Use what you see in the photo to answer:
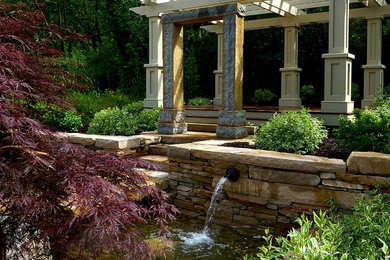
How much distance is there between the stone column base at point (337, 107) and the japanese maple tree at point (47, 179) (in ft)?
16.9

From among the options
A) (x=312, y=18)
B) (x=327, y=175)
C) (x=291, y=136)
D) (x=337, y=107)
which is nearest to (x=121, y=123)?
(x=291, y=136)

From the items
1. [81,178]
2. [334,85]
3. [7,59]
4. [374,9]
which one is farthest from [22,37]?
[374,9]

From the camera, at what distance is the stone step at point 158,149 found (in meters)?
6.63

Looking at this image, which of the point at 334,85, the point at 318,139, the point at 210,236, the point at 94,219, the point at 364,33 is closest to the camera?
the point at 94,219

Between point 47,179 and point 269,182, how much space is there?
282 centimetres

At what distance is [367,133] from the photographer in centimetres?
467

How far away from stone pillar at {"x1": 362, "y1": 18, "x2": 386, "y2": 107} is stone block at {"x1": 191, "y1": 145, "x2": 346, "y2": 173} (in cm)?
627

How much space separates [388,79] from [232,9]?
28.7ft

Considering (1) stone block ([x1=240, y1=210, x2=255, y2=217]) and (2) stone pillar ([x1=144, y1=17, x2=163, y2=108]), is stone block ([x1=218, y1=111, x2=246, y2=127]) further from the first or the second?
(2) stone pillar ([x1=144, y1=17, x2=163, y2=108])

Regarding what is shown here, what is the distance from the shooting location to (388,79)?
13.0 metres

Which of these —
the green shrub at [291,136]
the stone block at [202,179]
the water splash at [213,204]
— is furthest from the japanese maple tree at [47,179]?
the green shrub at [291,136]

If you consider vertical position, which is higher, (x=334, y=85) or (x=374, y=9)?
(x=374, y=9)

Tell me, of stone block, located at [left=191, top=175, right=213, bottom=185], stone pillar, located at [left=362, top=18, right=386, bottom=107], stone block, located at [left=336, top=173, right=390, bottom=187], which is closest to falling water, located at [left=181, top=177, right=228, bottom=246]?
stone block, located at [left=191, top=175, right=213, bottom=185]

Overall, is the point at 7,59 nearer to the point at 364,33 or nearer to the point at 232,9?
the point at 232,9
